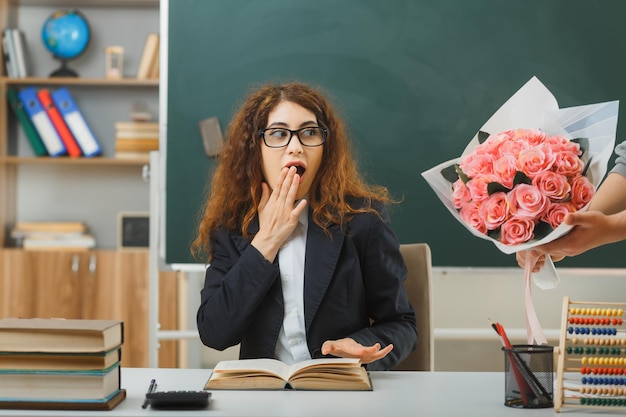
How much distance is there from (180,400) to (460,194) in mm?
622

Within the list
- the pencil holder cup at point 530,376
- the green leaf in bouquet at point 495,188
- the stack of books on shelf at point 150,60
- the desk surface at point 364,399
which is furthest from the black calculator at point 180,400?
the stack of books on shelf at point 150,60

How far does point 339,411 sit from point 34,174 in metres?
3.68

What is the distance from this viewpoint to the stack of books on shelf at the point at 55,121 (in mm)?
4328

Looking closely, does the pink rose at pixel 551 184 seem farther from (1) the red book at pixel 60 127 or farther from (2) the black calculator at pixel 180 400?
(1) the red book at pixel 60 127

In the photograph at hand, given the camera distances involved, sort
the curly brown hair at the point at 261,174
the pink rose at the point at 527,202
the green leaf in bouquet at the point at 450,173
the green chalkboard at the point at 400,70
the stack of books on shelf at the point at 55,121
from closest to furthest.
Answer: the pink rose at the point at 527,202 < the green leaf in bouquet at the point at 450,173 < the curly brown hair at the point at 261,174 < the green chalkboard at the point at 400,70 < the stack of books on shelf at the point at 55,121

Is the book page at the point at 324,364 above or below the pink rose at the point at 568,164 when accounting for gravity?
below

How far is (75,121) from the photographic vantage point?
4.34 metres

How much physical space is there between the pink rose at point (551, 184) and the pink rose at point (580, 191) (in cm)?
3

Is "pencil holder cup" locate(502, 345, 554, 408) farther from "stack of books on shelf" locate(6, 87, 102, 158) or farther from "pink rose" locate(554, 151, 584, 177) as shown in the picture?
"stack of books on shelf" locate(6, 87, 102, 158)

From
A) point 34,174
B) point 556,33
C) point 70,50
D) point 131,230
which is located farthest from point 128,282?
point 556,33

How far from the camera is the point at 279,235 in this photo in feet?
6.21

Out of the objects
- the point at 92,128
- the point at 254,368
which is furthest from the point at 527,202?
the point at 92,128

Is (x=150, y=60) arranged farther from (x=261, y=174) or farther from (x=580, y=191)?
(x=580, y=191)

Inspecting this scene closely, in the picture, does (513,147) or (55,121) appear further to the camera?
(55,121)
